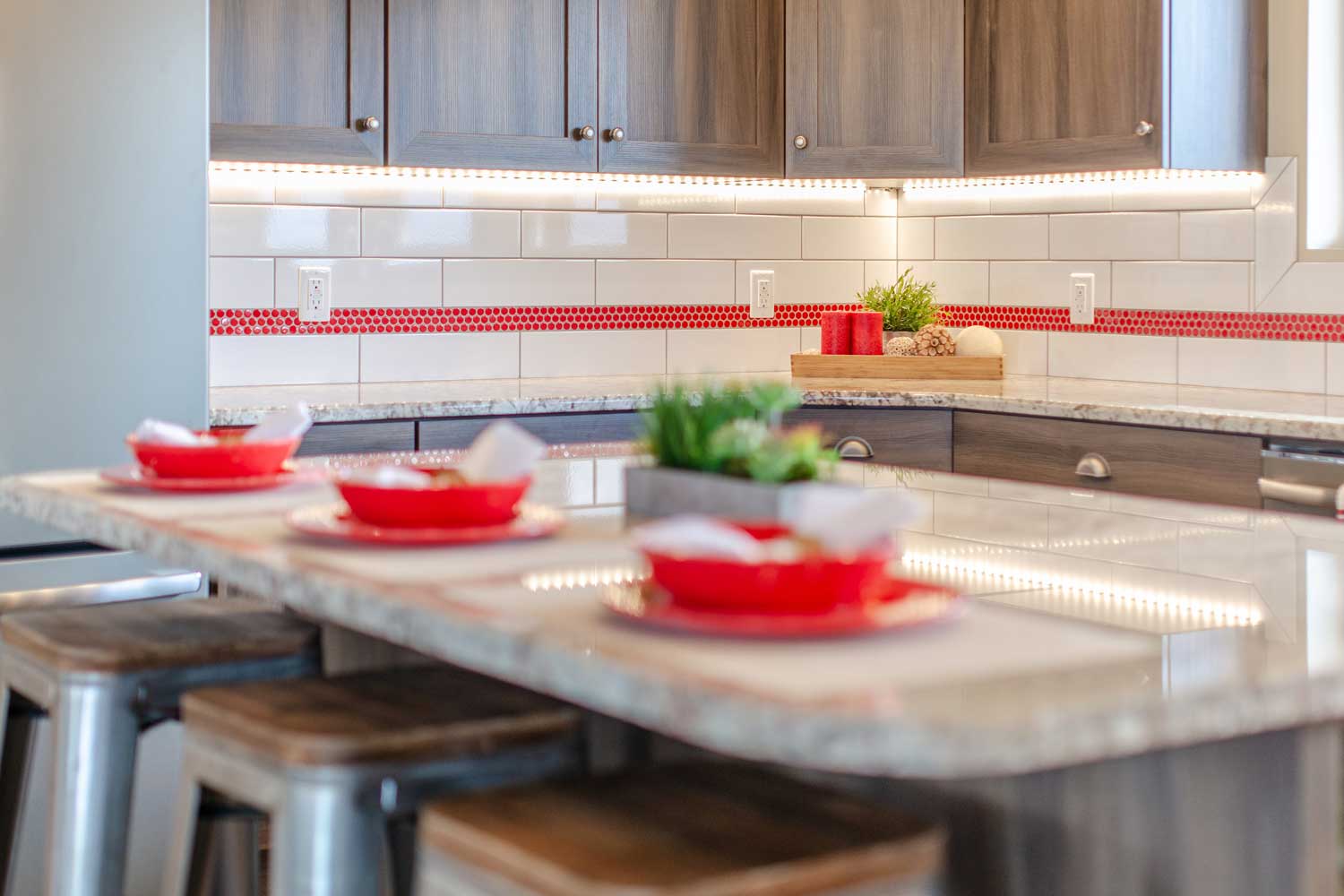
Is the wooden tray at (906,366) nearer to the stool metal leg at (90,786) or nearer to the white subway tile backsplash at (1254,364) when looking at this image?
the white subway tile backsplash at (1254,364)

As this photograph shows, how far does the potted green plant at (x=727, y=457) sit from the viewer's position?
1.51 m

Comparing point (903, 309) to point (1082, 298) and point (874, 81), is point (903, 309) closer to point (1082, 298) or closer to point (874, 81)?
point (1082, 298)

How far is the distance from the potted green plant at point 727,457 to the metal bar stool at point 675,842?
0.29 meters

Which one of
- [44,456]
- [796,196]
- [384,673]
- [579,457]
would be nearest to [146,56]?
[44,456]

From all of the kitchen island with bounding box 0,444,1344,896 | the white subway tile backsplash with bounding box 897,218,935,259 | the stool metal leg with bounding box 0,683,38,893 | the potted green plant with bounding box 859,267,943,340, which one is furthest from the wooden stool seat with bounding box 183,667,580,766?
the white subway tile backsplash with bounding box 897,218,935,259

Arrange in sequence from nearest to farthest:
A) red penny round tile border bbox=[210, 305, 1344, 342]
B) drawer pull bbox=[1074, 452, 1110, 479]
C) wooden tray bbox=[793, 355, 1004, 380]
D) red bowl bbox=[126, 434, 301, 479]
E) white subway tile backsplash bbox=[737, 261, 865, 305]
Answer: red bowl bbox=[126, 434, 301, 479], drawer pull bbox=[1074, 452, 1110, 479], red penny round tile border bbox=[210, 305, 1344, 342], wooden tray bbox=[793, 355, 1004, 380], white subway tile backsplash bbox=[737, 261, 865, 305]

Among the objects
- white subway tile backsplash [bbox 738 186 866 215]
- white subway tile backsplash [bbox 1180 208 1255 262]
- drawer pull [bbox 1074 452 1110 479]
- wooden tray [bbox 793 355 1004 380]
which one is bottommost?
drawer pull [bbox 1074 452 1110 479]

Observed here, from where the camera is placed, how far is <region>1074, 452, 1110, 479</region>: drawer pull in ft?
10.8

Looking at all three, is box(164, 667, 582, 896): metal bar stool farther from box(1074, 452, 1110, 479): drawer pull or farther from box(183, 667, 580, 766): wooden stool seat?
box(1074, 452, 1110, 479): drawer pull

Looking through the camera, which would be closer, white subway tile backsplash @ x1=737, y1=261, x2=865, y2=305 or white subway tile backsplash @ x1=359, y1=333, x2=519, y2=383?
white subway tile backsplash @ x1=359, y1=333, x2=519, y2=383

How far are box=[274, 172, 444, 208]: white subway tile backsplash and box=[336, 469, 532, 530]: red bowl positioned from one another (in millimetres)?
2472

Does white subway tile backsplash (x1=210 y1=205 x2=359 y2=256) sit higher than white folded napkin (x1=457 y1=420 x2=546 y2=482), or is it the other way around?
white subway tile backsplash (x1=210 y1=205 x2=359 y2=256)

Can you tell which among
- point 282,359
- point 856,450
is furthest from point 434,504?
point 282,359

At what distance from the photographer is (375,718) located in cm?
146
